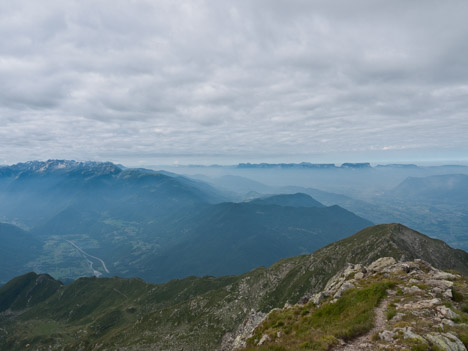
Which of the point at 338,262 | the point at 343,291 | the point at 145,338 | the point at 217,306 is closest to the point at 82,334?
the point at 145,338

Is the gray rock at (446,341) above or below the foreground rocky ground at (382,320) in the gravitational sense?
above

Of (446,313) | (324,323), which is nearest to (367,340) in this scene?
(324,323)

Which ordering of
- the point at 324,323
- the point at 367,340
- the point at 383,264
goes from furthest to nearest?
the point at 383,264
the point at 324,323
the point at 367,340

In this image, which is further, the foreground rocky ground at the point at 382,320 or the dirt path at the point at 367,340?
the dirt path at the point at 367,340

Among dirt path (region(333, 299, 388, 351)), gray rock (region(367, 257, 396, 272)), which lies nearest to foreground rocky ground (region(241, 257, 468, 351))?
dirt path (region(333, 299, 388, 351))

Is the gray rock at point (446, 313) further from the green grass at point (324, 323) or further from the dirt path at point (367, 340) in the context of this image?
the green grass at point (324, 323)

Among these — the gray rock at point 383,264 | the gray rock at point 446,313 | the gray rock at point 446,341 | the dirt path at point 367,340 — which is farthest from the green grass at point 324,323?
the gray rock at point 383,264

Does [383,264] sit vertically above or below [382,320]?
below

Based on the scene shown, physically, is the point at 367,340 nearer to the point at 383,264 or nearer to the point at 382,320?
the point at 382,320
